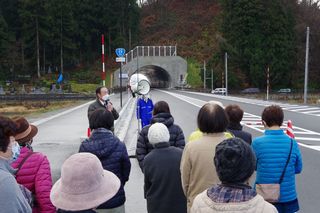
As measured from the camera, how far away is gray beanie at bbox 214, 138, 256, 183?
2.30 m

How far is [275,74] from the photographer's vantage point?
57188mm

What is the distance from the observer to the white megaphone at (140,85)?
1041cm

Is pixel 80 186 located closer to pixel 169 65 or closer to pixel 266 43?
pixel 266 43

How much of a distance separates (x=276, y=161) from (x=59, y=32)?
64575mm

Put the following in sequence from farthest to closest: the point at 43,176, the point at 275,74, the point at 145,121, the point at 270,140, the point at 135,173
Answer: the point at 275,74 < the point at 145,121 < the point at 135,173 < the point at 270,140 < the point at 43,176

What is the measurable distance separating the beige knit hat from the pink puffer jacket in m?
0.86

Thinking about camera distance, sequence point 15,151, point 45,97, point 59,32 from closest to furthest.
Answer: point 15,151 → point 45,97 → point 59,32

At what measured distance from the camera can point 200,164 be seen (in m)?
3.54

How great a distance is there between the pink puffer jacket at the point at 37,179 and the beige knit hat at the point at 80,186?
86 centimetres

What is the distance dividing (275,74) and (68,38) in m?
33.7

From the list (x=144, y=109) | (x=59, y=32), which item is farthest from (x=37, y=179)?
(x=59, y=32)

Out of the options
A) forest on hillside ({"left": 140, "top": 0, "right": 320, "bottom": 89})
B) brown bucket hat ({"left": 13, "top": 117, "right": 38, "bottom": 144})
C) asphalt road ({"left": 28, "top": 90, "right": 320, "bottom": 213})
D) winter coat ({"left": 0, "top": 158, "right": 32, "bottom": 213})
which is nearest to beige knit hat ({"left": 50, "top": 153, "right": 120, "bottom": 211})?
winter coat ({"left": 0, "top": 158, "right": 32, "bottom": 213})

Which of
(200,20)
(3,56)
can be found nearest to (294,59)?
(200,20)

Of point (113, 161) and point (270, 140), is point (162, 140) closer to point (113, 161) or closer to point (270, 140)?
point (113, 161)
